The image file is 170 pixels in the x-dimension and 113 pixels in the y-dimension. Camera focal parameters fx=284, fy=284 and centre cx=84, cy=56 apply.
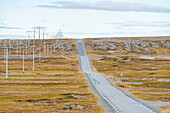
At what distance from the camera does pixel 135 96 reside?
68.9 meters

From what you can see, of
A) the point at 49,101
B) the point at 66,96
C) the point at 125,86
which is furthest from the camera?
the point at 125,86

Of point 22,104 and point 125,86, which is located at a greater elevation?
point 125,86

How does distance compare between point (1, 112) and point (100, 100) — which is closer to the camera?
point (1, 112)

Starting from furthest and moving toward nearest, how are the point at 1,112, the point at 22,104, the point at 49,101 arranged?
1. the point at 49,101
2. the point at 22,104
3. the point at 1,112

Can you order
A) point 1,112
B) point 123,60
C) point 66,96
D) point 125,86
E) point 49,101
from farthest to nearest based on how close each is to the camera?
point 123,60 < point 125,86 < point 66,96 < point 49,101 < point 1,112

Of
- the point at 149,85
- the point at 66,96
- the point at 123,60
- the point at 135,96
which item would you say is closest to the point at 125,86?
the point at 149,85

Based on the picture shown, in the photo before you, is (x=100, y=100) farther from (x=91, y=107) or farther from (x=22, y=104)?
(x=22, y=104)

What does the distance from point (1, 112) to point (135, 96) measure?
33.6m

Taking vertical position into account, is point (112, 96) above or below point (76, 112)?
above

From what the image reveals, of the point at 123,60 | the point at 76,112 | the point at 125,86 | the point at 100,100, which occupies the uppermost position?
the point at 123,60

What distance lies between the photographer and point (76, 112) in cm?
4853

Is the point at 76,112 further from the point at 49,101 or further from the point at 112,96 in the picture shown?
the point at 112,96

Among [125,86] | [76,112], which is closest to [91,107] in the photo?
[76,112]

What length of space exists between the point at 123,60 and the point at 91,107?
135010mm
